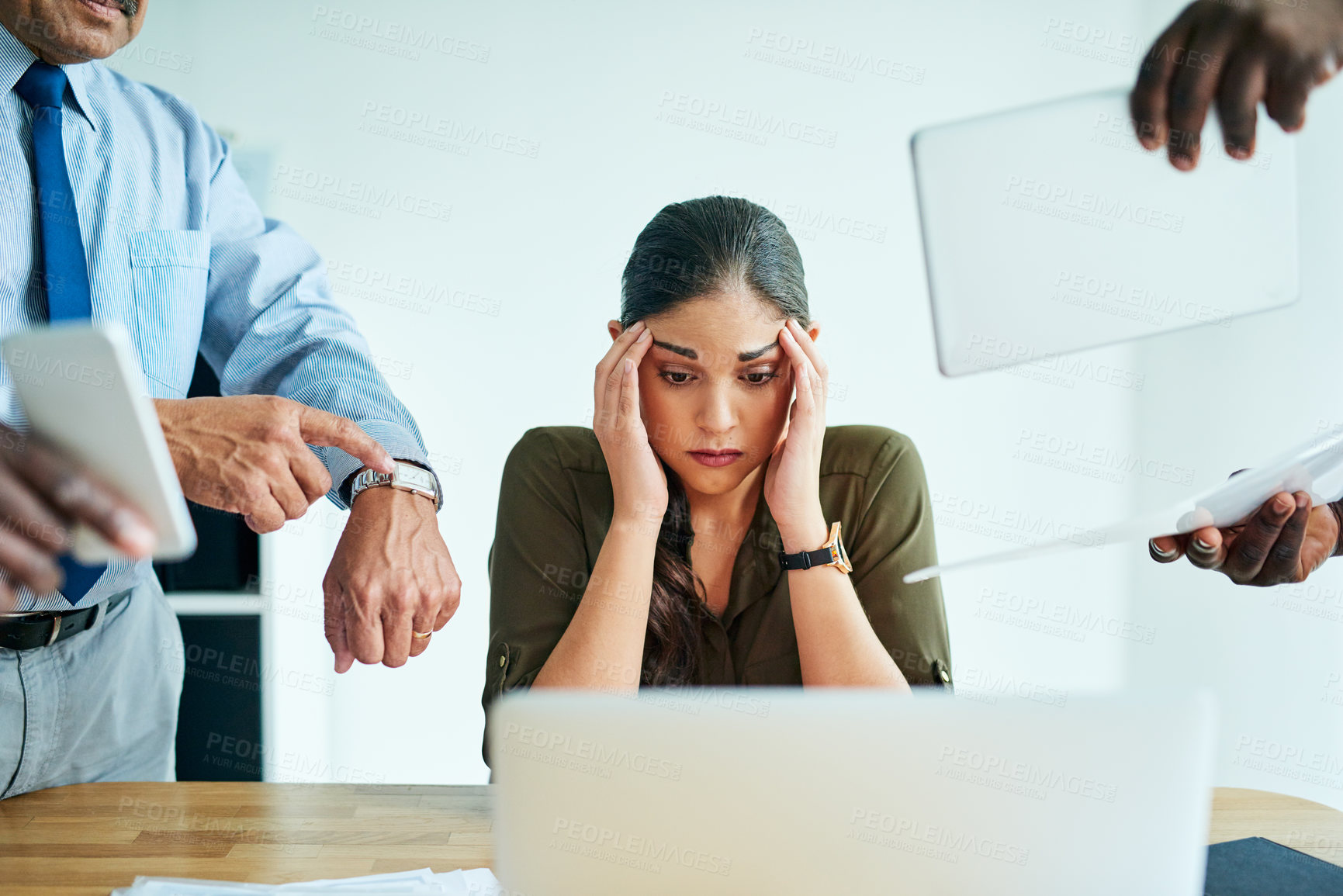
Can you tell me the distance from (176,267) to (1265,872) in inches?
69.6

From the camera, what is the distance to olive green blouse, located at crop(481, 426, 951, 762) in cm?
166

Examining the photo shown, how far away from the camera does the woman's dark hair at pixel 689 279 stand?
174 cm

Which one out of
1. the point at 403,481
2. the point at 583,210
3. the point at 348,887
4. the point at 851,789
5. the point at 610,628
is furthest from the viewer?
the point at 583,210

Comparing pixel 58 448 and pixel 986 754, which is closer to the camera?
pixel 986 754

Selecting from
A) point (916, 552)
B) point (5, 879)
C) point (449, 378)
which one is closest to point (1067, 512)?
point (916, 552)

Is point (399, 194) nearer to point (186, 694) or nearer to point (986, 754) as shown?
point (186, 694)

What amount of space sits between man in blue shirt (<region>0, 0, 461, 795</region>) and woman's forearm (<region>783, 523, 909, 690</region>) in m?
0.62

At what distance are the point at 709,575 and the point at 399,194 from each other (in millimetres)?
1964

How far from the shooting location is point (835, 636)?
1.62m

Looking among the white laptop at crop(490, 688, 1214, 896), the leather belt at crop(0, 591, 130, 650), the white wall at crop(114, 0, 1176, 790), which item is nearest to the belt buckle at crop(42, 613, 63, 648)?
the leather belt at crop(0, 591, 130, 650)

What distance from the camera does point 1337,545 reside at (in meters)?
1.46

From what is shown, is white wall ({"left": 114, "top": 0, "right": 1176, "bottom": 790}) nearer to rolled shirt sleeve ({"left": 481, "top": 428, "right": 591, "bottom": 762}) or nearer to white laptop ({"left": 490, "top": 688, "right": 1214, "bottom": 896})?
rolled shirt sleeve ({"left": 481, "top": 428, "right": 591, "bottom": 762})

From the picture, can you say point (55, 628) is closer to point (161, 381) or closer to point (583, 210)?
point (161, 381)

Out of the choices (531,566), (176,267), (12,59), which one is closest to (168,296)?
(176,267)
